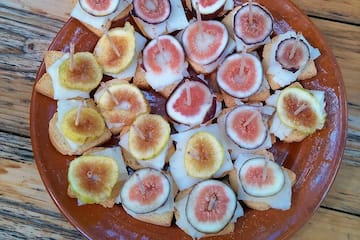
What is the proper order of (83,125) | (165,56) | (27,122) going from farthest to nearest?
(27,122), (165,56), (83,125)

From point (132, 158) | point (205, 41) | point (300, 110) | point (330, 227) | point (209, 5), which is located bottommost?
point (330, 227)

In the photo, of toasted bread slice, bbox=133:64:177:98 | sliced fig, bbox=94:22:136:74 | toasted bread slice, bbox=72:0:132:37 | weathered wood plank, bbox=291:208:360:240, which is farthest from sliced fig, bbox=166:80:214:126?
weathered wood plank, bbox=291:208:360:240

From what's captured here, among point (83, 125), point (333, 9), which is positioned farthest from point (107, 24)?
point (333, 9)

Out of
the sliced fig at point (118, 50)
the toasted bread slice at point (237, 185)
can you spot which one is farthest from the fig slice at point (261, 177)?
the sliced fig at point (118, 50)

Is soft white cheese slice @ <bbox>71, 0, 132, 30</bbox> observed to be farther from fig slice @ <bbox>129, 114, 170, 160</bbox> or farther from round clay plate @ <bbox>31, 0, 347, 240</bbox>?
fig slice @ <bbox>129, 114, 170, 160</bbox>

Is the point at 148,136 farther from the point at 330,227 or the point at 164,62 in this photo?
the point at 330,227

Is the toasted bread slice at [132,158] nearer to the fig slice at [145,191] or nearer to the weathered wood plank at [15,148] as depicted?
the fig slice at [145,191]

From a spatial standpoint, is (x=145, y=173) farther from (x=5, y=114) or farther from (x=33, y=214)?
(x=5, y=114)
